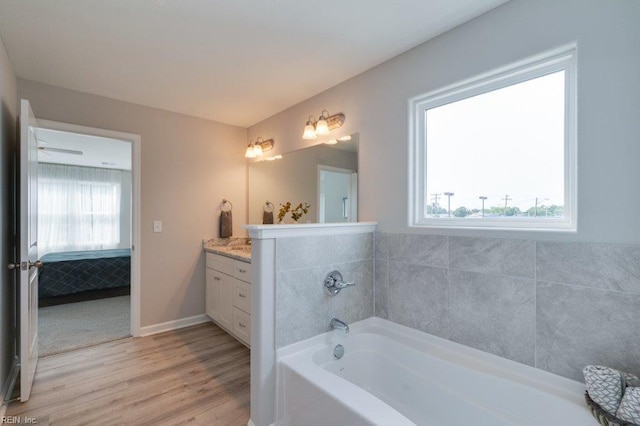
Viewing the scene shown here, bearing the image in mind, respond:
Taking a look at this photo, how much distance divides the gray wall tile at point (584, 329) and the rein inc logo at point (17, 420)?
2925mm

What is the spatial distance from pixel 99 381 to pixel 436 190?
2.87 meters

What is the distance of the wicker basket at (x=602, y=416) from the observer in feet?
3.86

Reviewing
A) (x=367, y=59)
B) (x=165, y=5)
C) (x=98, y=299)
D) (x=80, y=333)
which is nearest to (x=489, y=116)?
(x=367, y=59)

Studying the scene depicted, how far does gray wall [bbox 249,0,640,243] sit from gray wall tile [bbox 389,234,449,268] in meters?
0.10

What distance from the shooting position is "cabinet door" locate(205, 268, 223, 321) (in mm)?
3277

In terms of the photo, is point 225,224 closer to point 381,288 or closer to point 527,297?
point 381,288

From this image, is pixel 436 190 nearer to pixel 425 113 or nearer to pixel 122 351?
pixel 425 113

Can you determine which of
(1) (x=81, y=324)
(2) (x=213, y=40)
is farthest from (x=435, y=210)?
(1) (x=81, y=324)

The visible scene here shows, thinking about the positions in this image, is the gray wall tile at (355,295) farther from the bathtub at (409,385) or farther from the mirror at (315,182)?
the mirror at (315,182)

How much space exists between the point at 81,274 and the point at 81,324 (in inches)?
49.5

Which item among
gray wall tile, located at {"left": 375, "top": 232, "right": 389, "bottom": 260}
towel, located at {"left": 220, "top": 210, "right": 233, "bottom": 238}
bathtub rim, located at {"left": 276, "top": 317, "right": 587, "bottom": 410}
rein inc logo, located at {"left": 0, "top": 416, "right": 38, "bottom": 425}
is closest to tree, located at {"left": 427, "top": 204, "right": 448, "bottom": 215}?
gray wall tile, located at {"left": 375, "top": 232, "right": 389, "bottom": 260}

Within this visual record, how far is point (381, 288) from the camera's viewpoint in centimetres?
231

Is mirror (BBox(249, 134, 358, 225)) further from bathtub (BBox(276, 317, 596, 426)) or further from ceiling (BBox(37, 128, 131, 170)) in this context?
ceiling (BBox(37, 128, 131, 170))

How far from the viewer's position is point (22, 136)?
2.02 metres
